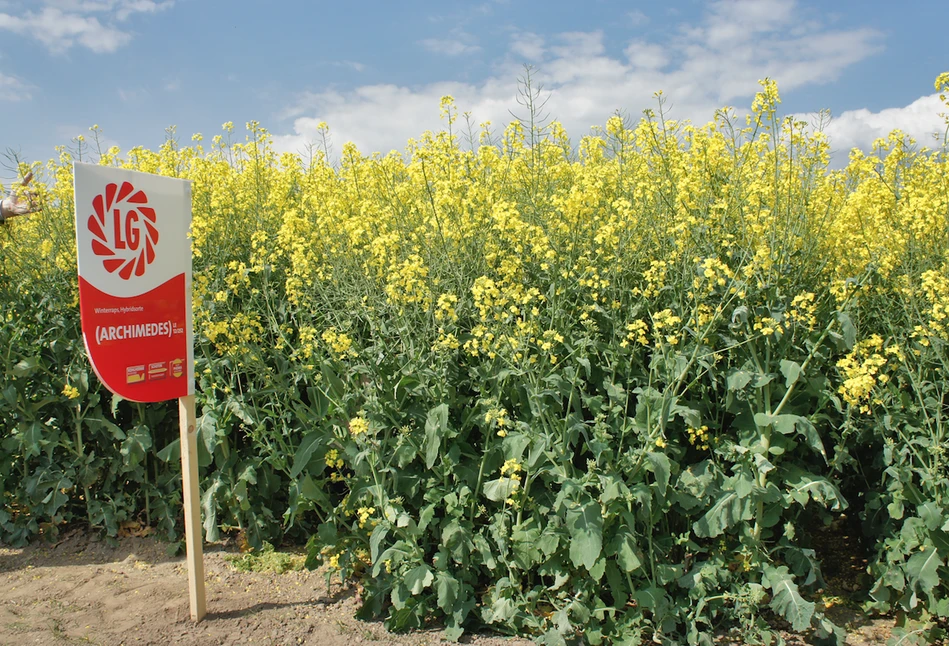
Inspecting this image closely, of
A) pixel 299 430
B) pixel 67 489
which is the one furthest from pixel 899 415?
pixel 67 489

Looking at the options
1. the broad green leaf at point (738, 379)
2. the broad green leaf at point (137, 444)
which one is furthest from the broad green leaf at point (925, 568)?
the broad green leaf at point (137, 444)

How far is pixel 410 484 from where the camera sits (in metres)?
3.59

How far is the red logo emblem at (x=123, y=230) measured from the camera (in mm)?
3379

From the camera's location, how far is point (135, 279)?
353cm

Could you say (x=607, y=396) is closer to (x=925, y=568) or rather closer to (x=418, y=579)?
(x=418, y=579)

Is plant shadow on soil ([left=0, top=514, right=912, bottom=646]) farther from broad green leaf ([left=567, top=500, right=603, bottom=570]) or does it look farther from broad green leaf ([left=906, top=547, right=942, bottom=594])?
broad green leaf ([left=567, top=500, right=603, bottom=570])

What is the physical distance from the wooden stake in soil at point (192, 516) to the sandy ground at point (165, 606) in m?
0.12

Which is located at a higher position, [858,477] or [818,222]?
[818,222]

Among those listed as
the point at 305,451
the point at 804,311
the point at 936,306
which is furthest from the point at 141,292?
the point at 936,306

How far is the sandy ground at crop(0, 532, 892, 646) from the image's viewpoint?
3523 mm

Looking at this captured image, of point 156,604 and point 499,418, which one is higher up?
point 499,418

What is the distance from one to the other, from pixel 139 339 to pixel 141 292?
0.24m

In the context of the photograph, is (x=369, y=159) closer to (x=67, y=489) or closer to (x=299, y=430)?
(x=299, y=430)

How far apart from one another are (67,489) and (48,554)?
1.42ft
